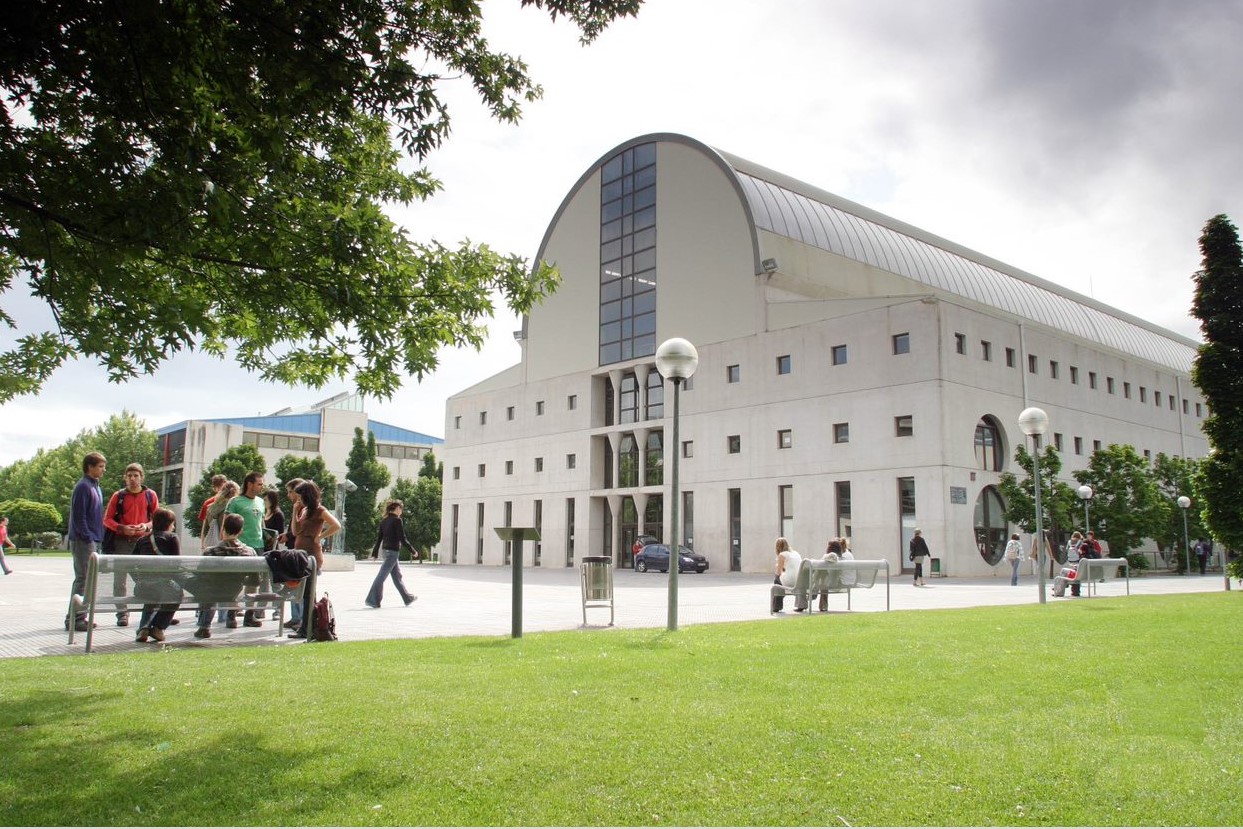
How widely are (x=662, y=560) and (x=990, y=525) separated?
1479cm

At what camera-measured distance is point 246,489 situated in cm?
1176

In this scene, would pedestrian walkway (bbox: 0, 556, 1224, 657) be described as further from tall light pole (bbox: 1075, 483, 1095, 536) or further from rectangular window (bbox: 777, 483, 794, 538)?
rectangular window (bbox: 777, 483, 794, 538)

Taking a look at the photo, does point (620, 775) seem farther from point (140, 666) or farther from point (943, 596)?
point (943, 596)

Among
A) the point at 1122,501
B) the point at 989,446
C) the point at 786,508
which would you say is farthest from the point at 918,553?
the point at 1122,501

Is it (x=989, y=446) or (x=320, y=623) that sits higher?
(x=989, y=446)

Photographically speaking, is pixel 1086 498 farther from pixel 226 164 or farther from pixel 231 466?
pixel 231 466

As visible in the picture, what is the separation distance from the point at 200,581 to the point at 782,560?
9.58 metres

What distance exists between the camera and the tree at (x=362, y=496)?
7125 centimetres

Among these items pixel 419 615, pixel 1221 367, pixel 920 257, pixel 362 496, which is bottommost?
pixel 419 615

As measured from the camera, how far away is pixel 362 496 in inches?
2805

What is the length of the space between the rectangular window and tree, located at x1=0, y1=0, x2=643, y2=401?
36444mm

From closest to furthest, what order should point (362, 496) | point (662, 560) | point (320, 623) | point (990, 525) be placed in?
point (320, 623) < point (990, 525) < point (662, 560) < point (362, 496)

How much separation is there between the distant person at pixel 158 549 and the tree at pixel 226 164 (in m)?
3.65

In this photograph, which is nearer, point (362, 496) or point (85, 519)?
point (85, 519)
